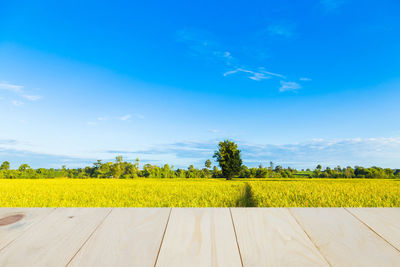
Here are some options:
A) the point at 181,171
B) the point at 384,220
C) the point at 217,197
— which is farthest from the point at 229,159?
the point at 384,220

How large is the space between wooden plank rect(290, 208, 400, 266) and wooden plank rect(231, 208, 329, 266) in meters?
0.10

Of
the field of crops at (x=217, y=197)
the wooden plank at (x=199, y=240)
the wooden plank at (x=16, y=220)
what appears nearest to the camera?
the wooden plank at (x=199, y=240)

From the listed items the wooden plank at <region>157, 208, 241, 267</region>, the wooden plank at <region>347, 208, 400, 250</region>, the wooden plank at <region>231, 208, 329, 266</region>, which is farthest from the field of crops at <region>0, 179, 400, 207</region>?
the wooden plank at <region>157, 208, 241, 267</region>

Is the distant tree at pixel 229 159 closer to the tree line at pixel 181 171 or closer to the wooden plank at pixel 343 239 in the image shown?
the tree line at pixel 181 171

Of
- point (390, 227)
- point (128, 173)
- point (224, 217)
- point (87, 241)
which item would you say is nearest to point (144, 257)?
point (87, 241)

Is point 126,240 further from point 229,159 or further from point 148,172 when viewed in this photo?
point 148,172

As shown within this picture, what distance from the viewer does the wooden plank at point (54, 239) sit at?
1.70 m

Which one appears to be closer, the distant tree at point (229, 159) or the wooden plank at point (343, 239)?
the wooden plank at point (343, 239)

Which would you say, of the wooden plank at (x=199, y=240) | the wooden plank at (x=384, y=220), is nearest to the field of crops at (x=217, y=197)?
the wooden plank at (x=384, y=220)

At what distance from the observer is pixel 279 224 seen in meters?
2.35

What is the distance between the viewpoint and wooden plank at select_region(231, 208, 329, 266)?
1.68 metres

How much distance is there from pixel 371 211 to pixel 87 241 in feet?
10.4

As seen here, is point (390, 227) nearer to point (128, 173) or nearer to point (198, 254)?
point (198, 254)

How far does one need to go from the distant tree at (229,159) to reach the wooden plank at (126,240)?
84.5 feet
